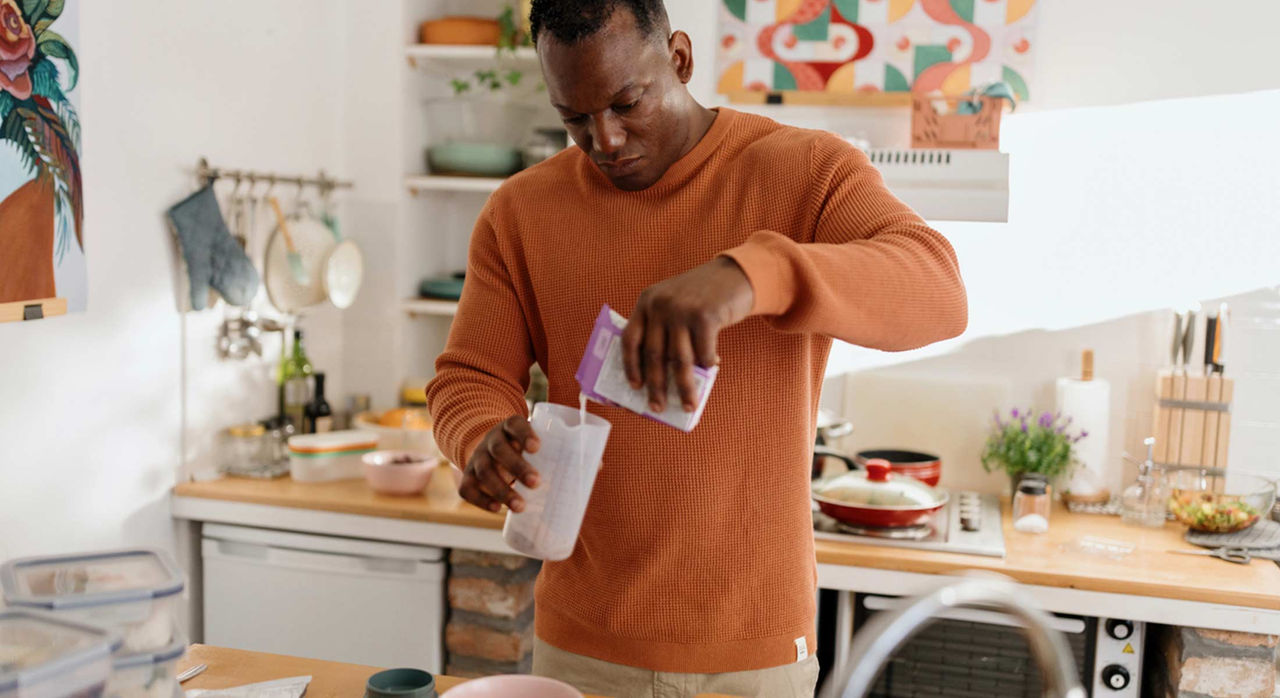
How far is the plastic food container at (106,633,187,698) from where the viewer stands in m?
0.96

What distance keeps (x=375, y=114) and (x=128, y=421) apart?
109 centimetres

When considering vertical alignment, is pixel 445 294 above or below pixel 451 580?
above

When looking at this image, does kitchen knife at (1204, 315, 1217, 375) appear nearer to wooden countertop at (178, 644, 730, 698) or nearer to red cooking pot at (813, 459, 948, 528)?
red cooking pot at (813, 459, 948, 528)

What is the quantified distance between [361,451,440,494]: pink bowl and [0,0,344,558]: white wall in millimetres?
455

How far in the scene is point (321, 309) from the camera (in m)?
3.06

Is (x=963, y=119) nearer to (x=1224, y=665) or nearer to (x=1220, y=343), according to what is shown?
(x=1220, y=343)

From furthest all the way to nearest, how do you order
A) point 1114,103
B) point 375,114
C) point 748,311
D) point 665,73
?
point 375,114 → point 1114,103 → point 665,73 → point 748,311

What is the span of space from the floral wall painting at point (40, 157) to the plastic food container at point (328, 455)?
64cm

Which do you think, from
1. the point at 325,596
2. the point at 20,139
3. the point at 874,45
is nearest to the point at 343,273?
the point at 325,596

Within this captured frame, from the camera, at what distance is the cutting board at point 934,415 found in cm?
283

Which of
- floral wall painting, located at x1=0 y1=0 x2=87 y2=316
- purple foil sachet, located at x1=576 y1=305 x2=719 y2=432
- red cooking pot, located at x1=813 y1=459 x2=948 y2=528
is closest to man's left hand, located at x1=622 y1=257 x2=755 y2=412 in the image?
purple foil sachet, located at x1=576 y1=305 x2=719 y2=432

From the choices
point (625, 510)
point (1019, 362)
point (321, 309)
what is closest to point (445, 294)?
point (321, 309)

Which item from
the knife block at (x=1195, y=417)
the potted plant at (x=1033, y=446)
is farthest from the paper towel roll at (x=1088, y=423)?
the knife block at (x=1195, y=417)

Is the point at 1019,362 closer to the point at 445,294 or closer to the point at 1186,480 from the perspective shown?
the point at 1186,480
